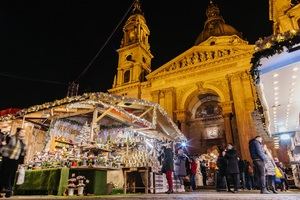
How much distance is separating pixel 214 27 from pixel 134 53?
1273 cm

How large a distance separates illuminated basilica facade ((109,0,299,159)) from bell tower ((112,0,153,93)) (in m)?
0.16

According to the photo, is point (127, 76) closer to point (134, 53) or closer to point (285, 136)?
point (134, 53)

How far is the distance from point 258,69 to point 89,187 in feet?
23.8

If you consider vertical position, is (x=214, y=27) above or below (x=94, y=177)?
above

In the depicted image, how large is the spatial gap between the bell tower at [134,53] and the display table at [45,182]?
2152cm

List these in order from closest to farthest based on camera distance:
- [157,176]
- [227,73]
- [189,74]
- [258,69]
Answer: [258,69], [157,176], [227,73], [189,74]

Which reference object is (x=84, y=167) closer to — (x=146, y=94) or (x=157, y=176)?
(x=157, y=176)

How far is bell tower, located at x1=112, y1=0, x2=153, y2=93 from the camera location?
31656 millimetres

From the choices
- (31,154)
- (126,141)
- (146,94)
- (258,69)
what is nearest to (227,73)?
(146,94)

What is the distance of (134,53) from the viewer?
33000 mm

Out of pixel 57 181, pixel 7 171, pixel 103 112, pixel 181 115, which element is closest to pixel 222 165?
→ pixel 103 112

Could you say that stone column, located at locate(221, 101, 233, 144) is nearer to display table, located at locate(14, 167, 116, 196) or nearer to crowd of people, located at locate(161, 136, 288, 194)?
crowd of people, located at locate(161, 136, 288, 194)

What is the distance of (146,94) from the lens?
96.2 ft

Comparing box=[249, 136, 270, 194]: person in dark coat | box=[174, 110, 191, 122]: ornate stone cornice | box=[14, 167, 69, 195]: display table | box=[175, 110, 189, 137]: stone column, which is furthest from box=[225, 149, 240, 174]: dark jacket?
box=[174, 110, 191, 122]: ornate stone cornice
